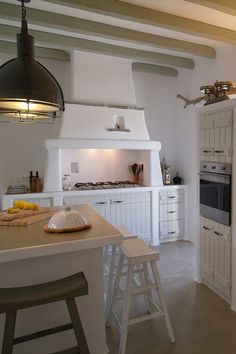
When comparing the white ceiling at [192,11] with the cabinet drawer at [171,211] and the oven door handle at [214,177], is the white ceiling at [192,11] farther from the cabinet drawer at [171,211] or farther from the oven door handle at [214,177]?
the cabinet drawer at [171,211]

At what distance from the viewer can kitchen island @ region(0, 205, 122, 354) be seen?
4.63ft

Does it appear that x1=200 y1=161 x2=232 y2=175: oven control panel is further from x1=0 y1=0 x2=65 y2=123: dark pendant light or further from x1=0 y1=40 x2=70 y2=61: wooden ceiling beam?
x1=0 y1=40 x2=70 y2=61: wooden ceiling beam

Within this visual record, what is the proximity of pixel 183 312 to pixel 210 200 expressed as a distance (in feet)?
3.50

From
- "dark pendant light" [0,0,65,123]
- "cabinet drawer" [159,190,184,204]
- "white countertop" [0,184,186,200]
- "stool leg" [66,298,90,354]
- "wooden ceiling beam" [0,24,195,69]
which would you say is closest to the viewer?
"stool leg" [66,298,90,354]

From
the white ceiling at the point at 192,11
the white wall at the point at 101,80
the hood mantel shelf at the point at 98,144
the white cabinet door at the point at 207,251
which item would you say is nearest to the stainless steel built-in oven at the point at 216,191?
the white cabinet door at the point at 207,251

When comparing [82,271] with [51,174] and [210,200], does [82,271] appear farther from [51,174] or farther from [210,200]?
[51,174]

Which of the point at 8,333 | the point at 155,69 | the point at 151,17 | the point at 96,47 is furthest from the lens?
the point at 155,69

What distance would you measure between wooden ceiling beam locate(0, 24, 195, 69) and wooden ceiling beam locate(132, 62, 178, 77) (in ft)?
0.75

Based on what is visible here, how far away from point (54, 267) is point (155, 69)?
3.64 metres

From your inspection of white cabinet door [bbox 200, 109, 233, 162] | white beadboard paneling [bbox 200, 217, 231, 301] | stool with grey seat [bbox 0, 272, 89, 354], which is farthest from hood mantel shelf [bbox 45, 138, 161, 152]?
stool with grey seat [bbox 0, 272, 89, 354]

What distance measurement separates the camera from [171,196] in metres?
4.11

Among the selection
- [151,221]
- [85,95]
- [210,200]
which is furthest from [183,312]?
[85,95]

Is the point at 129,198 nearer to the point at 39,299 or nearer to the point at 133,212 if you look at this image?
the point at 133,212

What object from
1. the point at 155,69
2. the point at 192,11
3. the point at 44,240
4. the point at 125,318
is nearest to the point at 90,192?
the point at 125,318
